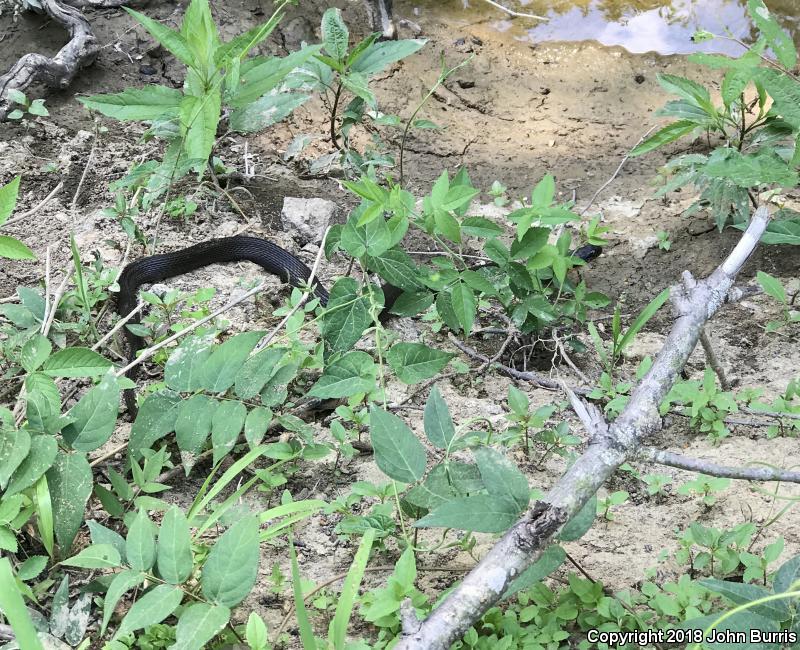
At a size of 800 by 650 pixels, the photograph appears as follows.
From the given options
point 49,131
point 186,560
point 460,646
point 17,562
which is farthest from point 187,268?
point 460,646

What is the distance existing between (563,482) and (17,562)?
1.46 metres

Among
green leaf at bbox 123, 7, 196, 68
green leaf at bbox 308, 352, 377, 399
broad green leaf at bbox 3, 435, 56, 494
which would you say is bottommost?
green leaf at bbox 308, 352, 377, 399

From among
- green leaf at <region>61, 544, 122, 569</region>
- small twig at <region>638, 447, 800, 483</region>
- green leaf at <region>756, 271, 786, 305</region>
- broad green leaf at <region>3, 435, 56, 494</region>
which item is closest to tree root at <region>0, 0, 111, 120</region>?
broad green leaf at <region>3, 435, 56, 494</region>

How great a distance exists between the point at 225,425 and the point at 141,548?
1.43 feet

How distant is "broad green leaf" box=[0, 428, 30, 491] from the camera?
5.81 feet

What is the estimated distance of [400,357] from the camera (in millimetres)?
2111

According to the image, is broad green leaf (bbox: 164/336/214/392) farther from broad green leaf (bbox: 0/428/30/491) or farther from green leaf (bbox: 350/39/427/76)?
green leaf (bbox: 350/39/427/76)

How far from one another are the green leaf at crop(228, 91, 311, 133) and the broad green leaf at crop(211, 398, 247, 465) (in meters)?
1.11

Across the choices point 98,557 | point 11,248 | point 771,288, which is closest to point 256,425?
point 98,557

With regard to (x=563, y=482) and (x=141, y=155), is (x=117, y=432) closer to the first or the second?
(x=563, y=482)

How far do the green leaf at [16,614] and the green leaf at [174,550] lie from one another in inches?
10.9

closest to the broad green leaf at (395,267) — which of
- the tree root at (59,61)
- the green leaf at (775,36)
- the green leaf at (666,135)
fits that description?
the green leaf at (666,135)

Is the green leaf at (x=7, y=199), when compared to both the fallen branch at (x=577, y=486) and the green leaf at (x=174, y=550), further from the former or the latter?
the fallen branch at (x=577, y=486)

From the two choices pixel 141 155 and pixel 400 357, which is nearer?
pixel 400 357
